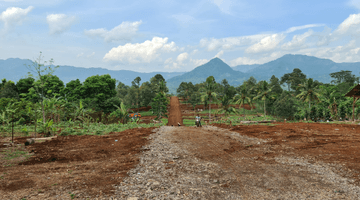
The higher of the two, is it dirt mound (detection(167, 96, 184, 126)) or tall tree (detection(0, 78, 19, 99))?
tall tree (detection(0, 78, 19, 99))

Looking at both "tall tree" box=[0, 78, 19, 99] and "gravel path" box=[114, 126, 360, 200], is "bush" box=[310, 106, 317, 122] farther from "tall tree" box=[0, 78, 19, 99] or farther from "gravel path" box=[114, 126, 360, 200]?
"tall tree" box=[0, 78, 19, 99]

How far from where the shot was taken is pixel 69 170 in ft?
22.6

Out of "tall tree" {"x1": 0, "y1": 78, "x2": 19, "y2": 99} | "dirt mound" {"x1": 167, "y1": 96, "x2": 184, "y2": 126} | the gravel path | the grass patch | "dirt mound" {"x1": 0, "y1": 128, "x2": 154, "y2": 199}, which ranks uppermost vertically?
"tall tree" {"x1": 0, "y1": 78, "x2": 19, "y2": 99}

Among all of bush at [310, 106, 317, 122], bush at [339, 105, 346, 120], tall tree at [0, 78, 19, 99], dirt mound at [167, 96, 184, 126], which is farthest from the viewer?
dirt mound at [167, 96, 184, 126]

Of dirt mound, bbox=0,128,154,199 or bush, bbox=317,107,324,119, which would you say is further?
bush, bbox=317,107,324,119

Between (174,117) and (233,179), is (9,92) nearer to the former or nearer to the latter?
(174,117)

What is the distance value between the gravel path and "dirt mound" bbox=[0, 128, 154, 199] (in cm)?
65

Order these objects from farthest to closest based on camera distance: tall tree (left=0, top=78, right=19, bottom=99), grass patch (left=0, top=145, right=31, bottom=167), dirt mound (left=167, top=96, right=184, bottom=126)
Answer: dirt mound (left=167, top=96, right=184, bottom=126), tall tree (left=0, top=78, right=19, bottom=99), grass patch (left=0, top=145, right=31, bottom=167)

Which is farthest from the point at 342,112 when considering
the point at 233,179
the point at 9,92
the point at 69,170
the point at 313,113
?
the point at 9,92

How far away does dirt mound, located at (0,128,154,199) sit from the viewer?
532cm

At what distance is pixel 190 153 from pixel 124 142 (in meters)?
4.91

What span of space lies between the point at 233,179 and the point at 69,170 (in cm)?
616

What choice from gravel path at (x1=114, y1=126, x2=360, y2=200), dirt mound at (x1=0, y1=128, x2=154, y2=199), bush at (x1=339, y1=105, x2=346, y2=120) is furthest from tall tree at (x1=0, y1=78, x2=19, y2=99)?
bush at (x1=339, y1=105, x2=346, y2=120)

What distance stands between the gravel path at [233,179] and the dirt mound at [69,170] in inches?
25.8
